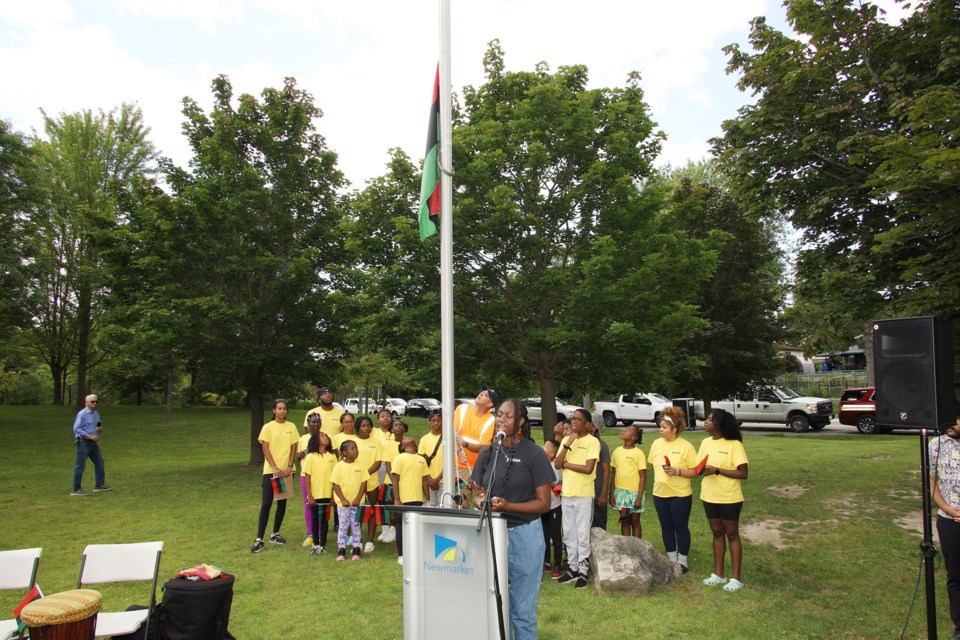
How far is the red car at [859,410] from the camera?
902 inches

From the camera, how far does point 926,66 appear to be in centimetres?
973

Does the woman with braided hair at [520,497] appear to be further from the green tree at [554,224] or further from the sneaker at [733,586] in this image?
the green tree at [554,224]

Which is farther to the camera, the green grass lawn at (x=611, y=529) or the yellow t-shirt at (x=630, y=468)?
the yellow t-shirt at (x=630, y=468)

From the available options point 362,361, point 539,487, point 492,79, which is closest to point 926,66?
point 492,79

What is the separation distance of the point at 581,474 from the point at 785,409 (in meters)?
22.4

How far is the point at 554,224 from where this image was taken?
45.4ft

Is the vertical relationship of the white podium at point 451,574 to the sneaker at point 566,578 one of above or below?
above

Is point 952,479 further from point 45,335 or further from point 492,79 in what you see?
point 45,335

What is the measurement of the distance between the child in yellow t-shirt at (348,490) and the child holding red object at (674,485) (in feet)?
11.5

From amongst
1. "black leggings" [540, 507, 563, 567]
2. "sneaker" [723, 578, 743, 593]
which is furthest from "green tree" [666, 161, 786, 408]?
"sneaker" [723, 578, 743, 593]

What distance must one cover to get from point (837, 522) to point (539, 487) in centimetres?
717

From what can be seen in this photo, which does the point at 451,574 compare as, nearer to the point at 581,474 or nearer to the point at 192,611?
the point at 192,611

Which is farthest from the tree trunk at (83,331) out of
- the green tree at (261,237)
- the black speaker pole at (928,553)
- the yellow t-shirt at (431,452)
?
the black speaker pole at (928,553)

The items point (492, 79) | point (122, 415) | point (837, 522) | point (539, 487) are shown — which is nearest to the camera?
point (539, 487)
